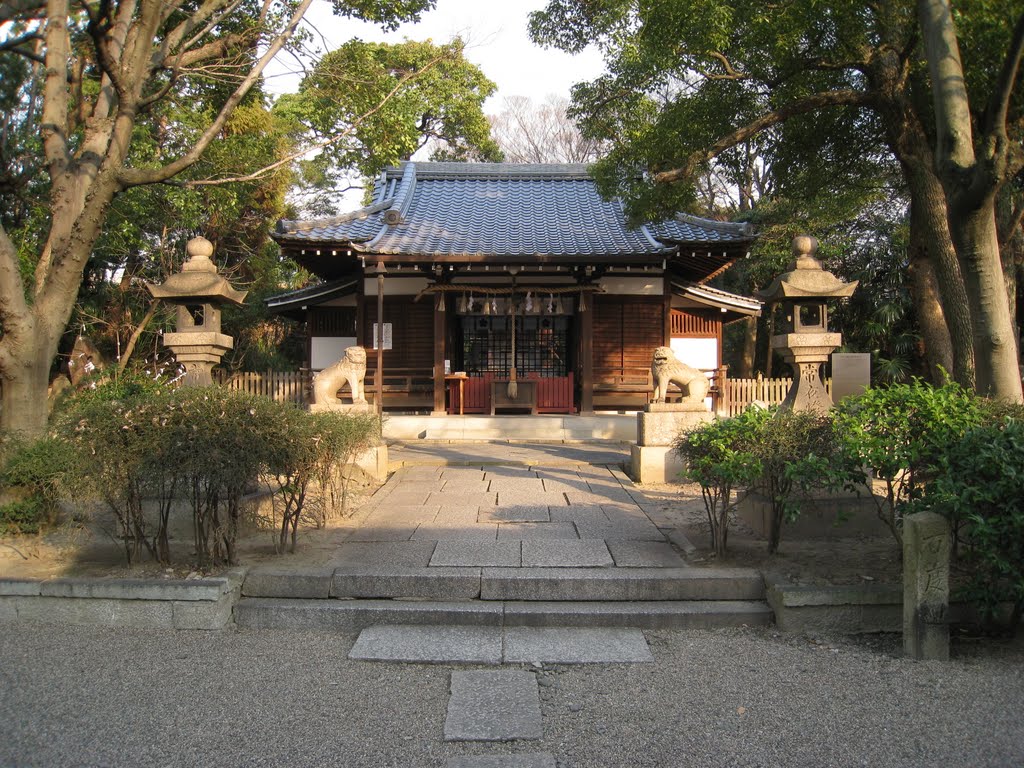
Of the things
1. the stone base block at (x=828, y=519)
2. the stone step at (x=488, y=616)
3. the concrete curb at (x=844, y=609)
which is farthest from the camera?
the stone base block at (x=828, y=519)

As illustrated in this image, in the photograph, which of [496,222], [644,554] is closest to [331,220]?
[496,222]

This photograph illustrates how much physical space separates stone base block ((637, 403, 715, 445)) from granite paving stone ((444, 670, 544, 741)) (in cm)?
513

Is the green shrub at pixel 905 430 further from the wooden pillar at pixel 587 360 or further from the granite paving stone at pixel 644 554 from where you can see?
the wooden pillar at pixel 587 360

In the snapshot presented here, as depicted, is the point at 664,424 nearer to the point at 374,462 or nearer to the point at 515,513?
the point at 515,513

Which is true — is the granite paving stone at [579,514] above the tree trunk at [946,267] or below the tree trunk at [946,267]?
below

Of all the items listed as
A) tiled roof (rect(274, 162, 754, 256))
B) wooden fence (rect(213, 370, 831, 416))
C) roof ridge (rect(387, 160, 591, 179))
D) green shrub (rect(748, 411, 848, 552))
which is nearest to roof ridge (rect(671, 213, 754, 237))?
tiled roof (rect(274, 162, 754, 256))

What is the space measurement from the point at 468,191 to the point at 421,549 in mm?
14209

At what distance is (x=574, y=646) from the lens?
4.11 metres

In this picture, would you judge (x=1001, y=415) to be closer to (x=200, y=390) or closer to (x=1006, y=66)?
(x=1006, y=66)

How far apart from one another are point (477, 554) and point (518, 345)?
10810 mm

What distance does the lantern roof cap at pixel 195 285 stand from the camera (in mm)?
7086

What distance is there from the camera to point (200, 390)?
5113 mm

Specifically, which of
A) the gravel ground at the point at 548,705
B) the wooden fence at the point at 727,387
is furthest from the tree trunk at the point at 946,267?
the wooden fence at the point at 727,387

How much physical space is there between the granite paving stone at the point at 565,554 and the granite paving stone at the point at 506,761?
2.03 metres
